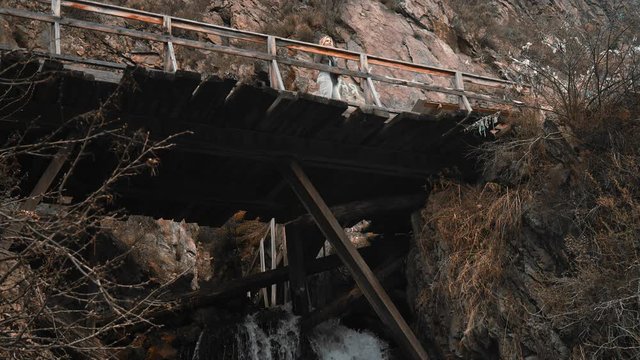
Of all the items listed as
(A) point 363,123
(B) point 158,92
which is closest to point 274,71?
(A) point 363,123

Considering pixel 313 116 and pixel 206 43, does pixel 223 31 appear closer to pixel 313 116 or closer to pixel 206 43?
pixel 206 43

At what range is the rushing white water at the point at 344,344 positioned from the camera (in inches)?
391

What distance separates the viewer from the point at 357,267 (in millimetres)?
A: 8633

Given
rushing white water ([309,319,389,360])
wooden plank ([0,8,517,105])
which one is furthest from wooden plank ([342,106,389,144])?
rushing white water ([309,319,389,360])

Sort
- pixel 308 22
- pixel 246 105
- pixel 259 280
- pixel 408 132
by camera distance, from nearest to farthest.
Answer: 1. pixel 246 105
2. pixel 408 132
3. pixel 259 280
4. pixel 308 22

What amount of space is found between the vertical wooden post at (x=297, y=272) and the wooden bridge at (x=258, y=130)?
0.02 metres

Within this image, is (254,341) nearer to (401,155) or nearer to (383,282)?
(383,282)

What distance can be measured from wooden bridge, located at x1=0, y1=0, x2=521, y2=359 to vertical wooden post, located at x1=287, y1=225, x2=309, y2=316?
2 cm

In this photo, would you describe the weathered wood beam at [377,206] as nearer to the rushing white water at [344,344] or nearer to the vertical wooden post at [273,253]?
the rushing white water at [344,344]

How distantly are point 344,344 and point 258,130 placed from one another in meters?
3.58

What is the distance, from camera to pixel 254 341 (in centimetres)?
980

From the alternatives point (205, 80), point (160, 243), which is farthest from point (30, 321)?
point (160, 243)

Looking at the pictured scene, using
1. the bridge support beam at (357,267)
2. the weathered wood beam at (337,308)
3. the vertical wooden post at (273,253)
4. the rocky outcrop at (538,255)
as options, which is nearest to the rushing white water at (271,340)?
the weathered wood beam at (337,308)

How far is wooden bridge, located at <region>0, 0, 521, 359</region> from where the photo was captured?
741 cm
